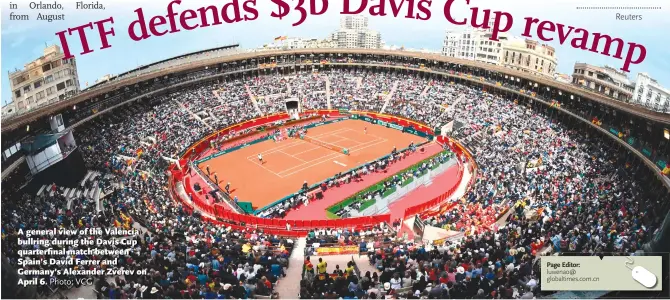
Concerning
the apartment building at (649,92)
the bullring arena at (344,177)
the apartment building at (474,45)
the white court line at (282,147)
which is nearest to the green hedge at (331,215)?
the bullring arena at (344,177)

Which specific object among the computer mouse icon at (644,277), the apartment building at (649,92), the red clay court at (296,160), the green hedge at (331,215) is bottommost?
the red clay court at (296,160)

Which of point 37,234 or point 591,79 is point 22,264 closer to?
point 37,234

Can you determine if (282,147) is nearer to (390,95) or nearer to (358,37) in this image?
(390,95)

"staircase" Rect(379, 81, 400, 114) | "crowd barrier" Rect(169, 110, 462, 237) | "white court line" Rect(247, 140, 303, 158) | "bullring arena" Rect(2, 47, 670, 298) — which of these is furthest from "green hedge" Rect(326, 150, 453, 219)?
"staircase" Rect(379, 81, 400, 114)

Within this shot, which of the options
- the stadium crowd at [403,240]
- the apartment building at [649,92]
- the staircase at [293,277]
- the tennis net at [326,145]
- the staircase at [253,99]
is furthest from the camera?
the staircase at [253,99]

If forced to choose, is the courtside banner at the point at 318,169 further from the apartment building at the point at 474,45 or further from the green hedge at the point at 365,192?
the apartment building at the point at 474,45

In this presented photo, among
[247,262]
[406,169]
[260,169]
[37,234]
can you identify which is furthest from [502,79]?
[37,234]
